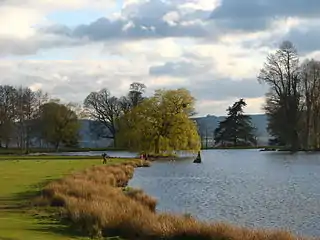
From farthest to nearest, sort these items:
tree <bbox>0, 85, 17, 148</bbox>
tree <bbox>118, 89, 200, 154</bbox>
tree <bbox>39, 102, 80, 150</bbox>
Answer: tree <bbox>39, 102, 80, 150</bbox> → tree <bbox>0, 85, 17, 148</bbox> → tree <bbox>118, 89, 200, 154</bbox>

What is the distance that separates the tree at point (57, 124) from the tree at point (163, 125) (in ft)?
95.4

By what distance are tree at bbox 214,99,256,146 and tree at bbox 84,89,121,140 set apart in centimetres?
2127

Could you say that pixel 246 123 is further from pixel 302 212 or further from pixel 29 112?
pixel 302 212

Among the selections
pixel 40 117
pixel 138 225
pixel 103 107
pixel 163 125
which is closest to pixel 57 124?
pixel 40 117

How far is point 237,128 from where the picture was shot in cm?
Answer: 12475

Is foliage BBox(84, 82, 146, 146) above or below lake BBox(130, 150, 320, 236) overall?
above

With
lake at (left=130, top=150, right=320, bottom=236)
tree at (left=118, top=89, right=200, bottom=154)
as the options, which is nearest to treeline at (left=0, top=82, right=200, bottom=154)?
tree at (left=118, top=89, right=200, bottom=154)

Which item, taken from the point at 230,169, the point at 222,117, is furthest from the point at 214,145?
the point at 230,169

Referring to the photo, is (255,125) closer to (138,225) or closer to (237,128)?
(237,128)

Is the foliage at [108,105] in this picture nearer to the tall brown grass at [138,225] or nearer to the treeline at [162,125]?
the treeline at [162,125]

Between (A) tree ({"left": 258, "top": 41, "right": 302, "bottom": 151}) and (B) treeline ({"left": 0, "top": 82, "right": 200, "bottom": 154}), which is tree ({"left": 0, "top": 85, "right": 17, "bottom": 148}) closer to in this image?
(B) treeline ({"left": 0, "top": 82, "right": 200, "bottom": 154})

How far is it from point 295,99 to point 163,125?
22281 millimetres

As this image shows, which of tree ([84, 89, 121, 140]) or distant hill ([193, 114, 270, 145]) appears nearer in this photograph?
tree ([84, 89, 121, 140])

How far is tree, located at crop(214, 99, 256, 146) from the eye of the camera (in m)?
124
